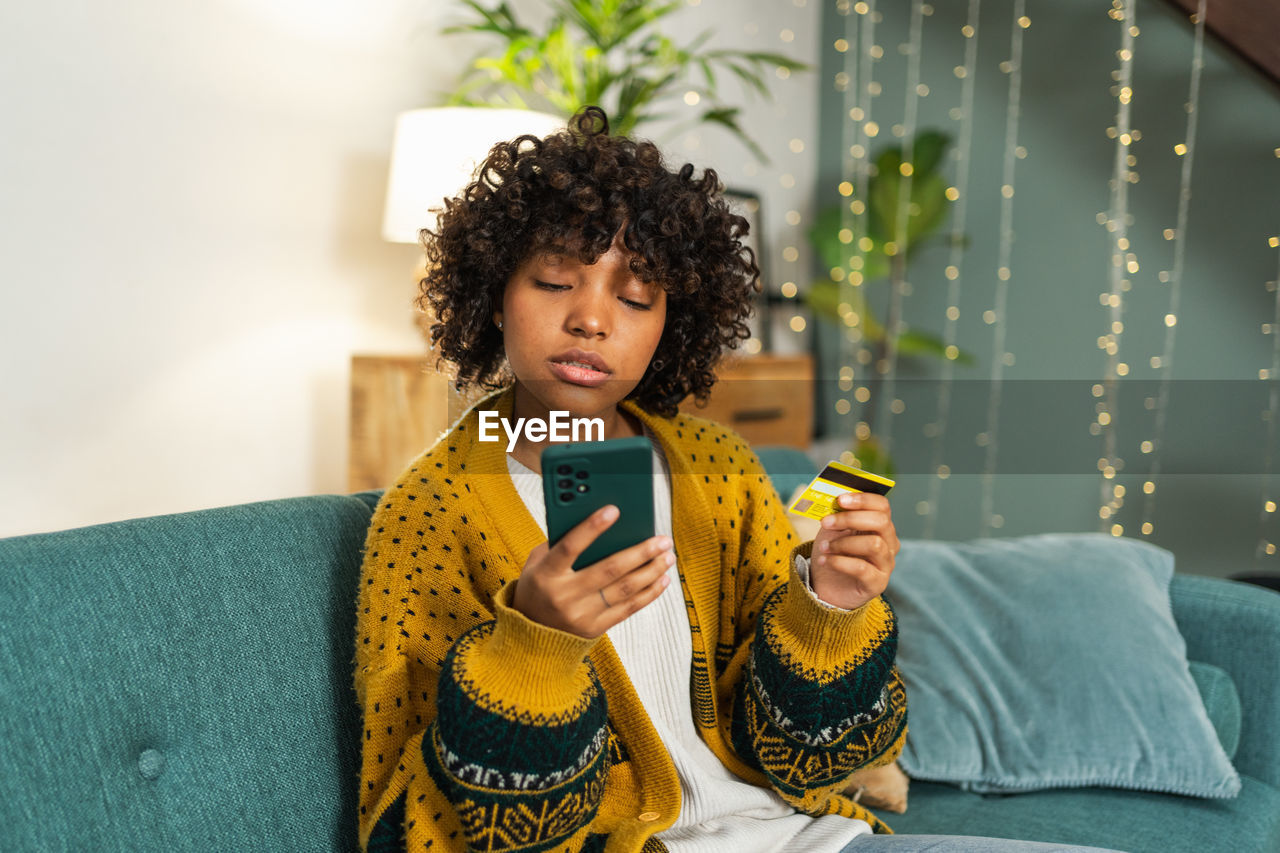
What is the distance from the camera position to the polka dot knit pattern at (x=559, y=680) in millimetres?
674

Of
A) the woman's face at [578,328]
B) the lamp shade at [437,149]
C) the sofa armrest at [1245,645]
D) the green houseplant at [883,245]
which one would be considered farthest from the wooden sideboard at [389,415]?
the green houseplant at [883,245]

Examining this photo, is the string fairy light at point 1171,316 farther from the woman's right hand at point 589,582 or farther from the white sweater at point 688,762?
the woman's right hand at point 589,582

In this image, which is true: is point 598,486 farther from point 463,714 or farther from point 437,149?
point 437,149

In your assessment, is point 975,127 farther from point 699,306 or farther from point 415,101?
point 699,306

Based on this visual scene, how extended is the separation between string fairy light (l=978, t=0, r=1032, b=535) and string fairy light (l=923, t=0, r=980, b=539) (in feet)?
0.41

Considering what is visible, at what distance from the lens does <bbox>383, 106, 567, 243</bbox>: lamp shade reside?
178 centimetres

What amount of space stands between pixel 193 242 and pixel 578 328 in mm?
1397

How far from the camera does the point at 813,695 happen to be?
82cm

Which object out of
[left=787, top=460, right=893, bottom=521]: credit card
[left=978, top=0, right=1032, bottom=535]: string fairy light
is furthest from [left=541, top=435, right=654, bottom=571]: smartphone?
[left=978, top=0, right=1032, bottom=535]: string fairy light

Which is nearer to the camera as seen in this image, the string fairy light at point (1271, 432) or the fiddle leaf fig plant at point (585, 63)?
the fiddle leaf fig plant at point (585, 63)

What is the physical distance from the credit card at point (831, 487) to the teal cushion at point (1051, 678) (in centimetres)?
68

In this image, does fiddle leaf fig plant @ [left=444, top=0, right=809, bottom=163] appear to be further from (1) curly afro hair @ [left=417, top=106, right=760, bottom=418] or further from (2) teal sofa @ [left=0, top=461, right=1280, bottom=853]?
(2) teal sofa @ [left=0, top=461, right=1280, bottom=853]

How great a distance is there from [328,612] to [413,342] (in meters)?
1.55

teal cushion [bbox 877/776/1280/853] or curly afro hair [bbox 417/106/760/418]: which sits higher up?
curly afro hair [bbox 417/106/760/418]
